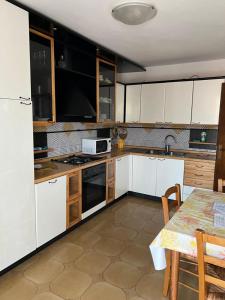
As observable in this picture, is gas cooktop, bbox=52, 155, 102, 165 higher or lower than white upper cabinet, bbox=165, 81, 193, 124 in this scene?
lower

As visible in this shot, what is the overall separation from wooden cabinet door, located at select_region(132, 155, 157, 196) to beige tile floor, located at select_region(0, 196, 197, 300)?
0.89 m

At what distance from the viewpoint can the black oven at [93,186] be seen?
288 centimetres

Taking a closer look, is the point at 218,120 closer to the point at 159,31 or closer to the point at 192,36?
the point at 192,36

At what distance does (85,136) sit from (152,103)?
1.29 meters

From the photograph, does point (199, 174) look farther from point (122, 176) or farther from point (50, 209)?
point (50, 209)

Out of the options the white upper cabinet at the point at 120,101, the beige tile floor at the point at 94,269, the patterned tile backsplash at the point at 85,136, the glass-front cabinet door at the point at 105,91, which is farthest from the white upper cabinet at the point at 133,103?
the beige tile floor at the point at 94,269

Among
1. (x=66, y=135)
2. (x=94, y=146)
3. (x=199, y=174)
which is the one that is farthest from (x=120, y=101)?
(x=199, y=174)

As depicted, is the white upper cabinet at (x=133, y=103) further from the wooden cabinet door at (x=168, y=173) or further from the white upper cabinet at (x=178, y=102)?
the wooden cabinet door at (x=168, y=173)

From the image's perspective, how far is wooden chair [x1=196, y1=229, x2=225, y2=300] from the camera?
3.61ft

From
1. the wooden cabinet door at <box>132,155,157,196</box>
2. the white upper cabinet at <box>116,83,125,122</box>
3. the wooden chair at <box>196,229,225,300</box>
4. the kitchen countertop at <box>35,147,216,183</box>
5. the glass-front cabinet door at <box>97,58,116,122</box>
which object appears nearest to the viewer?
the wooden chair at <box>196,229,225,300</box>

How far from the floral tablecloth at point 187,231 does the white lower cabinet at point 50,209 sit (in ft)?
4.05

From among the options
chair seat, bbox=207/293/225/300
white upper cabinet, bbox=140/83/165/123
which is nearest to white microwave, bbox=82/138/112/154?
white upper cabinet, bbox=140/83/165/123

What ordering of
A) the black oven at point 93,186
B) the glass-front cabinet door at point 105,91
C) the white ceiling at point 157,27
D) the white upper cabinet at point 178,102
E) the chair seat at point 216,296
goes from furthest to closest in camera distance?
1. the white upper cabinet at point 178,102
2. the glass-front cabinet door at point 105,91
3. the black oven at point 93,186
4. the white ceiling at point 157,27
5. the chair seat at point 216,296

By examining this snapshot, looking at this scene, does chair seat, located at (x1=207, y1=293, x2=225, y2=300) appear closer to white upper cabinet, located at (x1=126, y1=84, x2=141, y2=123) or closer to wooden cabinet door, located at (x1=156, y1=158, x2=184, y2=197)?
wooden cabinet door, located at (x1=156, y1=158, x2=184, y2=197)
